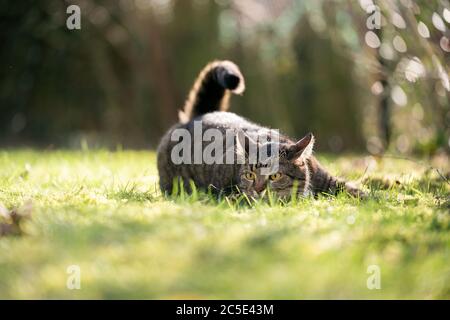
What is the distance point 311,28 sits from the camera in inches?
297

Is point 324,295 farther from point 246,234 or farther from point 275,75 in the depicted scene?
point 275,75

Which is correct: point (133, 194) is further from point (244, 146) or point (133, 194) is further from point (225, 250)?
point (225, 250)

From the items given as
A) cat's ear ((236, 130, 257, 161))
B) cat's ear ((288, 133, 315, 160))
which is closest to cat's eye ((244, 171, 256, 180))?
cat's ear ((236, 130, 257, 161))

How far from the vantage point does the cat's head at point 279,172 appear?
126 inches

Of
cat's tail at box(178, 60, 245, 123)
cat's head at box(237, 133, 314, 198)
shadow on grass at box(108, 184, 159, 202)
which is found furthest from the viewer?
cat's tail at box(178, 60, 245, 123)

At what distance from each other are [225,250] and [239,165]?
1.51 metres

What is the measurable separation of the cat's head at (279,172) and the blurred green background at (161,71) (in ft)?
13.3

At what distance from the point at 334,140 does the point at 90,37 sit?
11.6ft

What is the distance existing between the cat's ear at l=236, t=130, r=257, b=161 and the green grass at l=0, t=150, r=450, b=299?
0.52m

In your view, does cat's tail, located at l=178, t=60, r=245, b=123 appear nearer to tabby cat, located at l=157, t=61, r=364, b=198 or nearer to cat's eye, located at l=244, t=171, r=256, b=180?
tabby cat, located at l=157, t=61, r=364, b=198

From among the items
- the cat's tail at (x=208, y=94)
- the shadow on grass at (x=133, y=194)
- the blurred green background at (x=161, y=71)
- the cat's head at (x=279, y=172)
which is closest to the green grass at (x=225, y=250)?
the shadow on grass at (x=133, y=194)

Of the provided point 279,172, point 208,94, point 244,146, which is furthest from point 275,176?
point 208,94

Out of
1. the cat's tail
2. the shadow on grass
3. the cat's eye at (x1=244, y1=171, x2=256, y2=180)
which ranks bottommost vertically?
the shadow on grass

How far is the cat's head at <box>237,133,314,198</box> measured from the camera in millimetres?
3193
